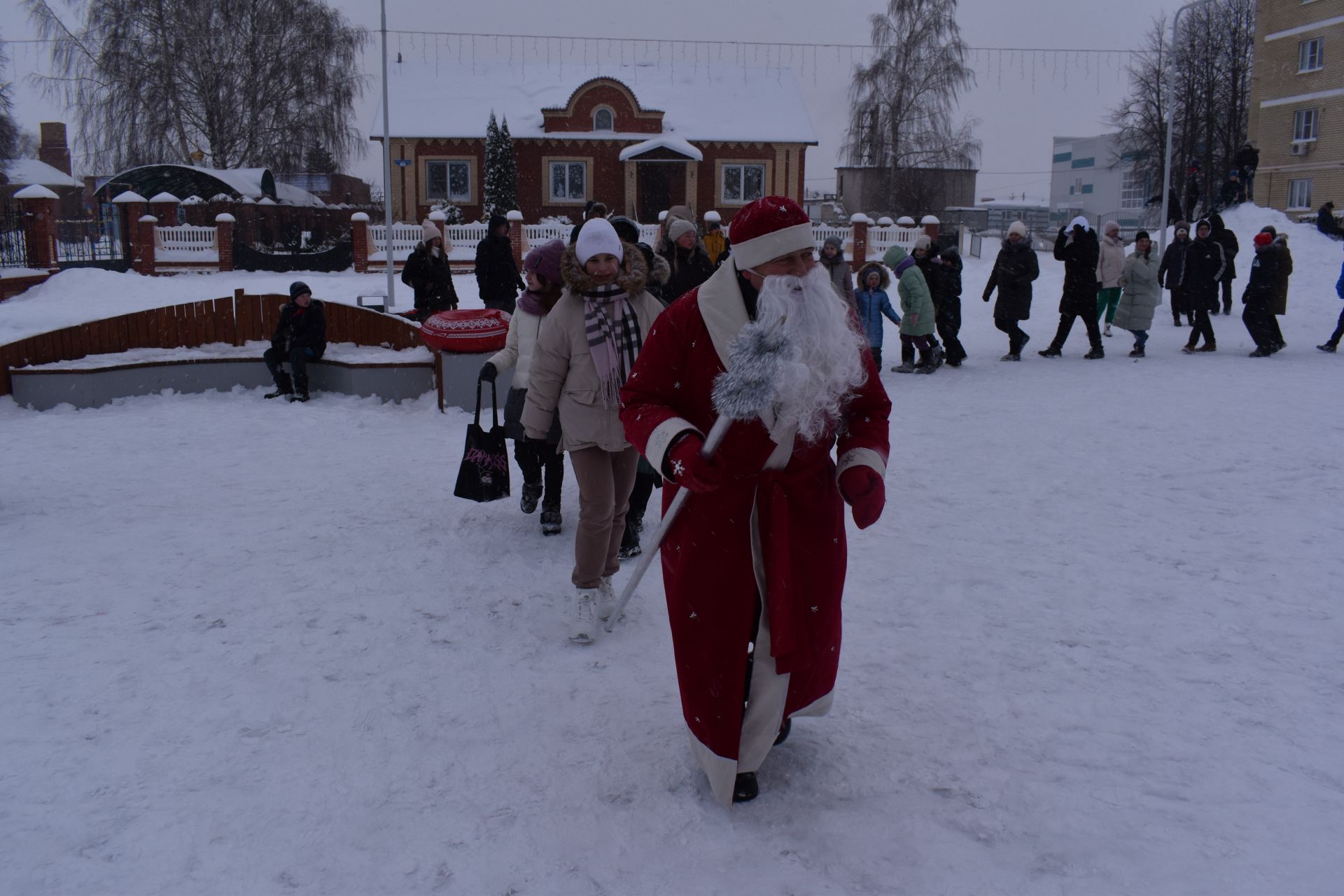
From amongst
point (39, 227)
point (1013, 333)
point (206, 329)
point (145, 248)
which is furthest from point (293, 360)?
point (145, 248)

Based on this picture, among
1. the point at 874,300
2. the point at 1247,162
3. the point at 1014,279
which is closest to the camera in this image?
the point at 874,300

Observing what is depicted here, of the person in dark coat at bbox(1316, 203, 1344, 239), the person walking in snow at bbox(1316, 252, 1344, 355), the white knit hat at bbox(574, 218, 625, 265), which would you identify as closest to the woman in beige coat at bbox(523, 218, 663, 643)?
the white knit hat at bbox(574, 218, 625, 265)

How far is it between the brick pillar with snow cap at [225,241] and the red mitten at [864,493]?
23.5 m

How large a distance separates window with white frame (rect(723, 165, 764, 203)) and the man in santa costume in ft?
106

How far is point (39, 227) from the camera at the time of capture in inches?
840

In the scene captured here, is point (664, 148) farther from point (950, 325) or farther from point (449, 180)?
point (950, 325)

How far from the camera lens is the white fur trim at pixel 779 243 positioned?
113 inches

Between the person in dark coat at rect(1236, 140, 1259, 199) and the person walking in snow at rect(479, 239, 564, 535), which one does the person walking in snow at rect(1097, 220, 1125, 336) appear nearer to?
the person walking in snow at rect(479, 239, 564, 535)

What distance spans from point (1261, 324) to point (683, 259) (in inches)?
327

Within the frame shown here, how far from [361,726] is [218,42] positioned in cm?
3608

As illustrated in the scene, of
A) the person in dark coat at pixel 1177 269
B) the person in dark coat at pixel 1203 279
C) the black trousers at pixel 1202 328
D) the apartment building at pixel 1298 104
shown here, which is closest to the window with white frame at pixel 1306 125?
the apartment building at pixel 1298 104

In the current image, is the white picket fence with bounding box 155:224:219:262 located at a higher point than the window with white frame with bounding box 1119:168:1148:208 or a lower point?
lower

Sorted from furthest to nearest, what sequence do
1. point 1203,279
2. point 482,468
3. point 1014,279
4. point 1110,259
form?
point 1110,259
point 1203,279
point 1014,279
point 482,468

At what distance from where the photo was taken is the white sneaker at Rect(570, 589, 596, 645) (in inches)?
172
